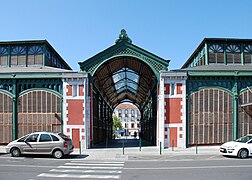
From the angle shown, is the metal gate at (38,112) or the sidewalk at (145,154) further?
the metal gate at (38,112)

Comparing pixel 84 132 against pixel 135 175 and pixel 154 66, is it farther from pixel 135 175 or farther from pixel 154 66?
pixel 135 175

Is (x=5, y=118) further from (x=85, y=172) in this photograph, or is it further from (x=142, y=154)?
(x=85, y=172)

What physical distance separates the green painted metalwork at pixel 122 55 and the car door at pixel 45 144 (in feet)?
26.3

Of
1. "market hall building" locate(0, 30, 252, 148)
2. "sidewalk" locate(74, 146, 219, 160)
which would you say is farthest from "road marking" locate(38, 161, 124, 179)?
→ "market hall building" locate(0, 30, 252, 148)

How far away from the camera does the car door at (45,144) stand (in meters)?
15.7

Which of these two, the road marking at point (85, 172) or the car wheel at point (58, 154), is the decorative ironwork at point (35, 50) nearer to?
the car wheel at point (58, 154)

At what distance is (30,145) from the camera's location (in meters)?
15.8

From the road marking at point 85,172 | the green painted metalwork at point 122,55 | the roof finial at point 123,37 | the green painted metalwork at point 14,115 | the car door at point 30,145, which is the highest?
the roof finial at point 123,37

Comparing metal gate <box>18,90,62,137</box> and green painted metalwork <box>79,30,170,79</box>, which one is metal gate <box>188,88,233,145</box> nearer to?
green painted metalwork <box>79,30,170,79</box>

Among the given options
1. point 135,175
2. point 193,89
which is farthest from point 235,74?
point 135,175

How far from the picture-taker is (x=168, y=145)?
21219 millimetres

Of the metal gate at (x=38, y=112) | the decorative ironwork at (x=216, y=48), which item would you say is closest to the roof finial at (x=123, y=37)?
the metal gate at (x=38, y=112)

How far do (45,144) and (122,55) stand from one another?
10017 mm

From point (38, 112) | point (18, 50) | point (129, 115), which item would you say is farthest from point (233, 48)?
point (129, 115)
